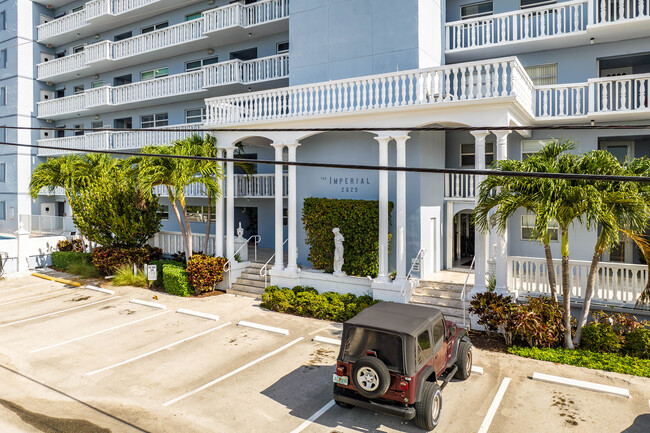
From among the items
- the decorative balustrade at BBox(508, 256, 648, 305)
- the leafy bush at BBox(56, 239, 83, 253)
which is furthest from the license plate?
the leafy bush at BBox(56, 239, 83, 253)

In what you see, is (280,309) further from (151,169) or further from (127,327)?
(151,169)

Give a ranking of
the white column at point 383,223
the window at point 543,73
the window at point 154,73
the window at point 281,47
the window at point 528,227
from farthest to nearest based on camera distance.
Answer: the window at point 154,73, the window at point 281,47, the window at point 543,73, the window at point 528,227, the white column at point 383,223

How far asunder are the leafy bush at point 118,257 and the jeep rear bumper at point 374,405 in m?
14.6

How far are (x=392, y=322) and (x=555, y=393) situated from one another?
415 centimetres

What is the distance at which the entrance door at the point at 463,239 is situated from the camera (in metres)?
18.9

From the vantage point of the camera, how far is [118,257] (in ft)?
65.7

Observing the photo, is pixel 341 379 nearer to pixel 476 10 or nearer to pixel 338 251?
pixel 338 251

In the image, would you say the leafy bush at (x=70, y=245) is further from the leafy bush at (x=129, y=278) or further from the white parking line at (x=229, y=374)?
the white parking line at (x=229, y=374)

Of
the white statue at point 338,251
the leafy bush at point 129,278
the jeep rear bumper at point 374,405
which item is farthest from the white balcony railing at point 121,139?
the jeep rear bumper at point 374,405

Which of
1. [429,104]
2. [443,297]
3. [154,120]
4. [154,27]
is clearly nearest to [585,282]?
[443,297]

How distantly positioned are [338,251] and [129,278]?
9.92 metres

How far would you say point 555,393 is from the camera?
9391 mm

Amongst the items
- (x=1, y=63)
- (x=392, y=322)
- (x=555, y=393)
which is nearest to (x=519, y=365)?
(x=555, y=393)

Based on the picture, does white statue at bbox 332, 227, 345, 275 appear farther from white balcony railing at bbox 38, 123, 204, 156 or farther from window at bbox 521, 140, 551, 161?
white balcony railing at bbox 38, 123, 204, 156
